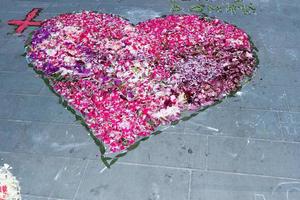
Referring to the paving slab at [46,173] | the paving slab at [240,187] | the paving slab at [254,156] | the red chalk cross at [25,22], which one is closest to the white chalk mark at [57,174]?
the paving slab at [46,173]

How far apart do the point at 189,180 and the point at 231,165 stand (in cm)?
69

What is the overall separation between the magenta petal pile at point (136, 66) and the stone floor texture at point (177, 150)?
283 millimetres

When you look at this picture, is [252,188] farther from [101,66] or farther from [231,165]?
[101,66]

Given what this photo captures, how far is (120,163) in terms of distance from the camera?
531 centimetres

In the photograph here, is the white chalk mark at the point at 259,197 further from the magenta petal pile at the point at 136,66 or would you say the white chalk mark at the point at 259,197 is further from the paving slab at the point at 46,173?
the paving slab at the point at 46,173

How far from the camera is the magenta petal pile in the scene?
5.92 m

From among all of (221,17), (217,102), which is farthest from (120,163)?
(221,17)

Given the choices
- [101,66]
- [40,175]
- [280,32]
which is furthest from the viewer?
[280,32]

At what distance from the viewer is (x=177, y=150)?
5.50m

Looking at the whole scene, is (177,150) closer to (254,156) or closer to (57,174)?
(254,156)

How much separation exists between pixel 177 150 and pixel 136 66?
209 cm

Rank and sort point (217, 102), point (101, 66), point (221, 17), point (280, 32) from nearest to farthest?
point (217, 102) < point (101, 66) < point (280, 32) < point (221, 17)

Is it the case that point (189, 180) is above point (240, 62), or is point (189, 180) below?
below

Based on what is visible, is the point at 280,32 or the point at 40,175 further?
the point at 280,32
